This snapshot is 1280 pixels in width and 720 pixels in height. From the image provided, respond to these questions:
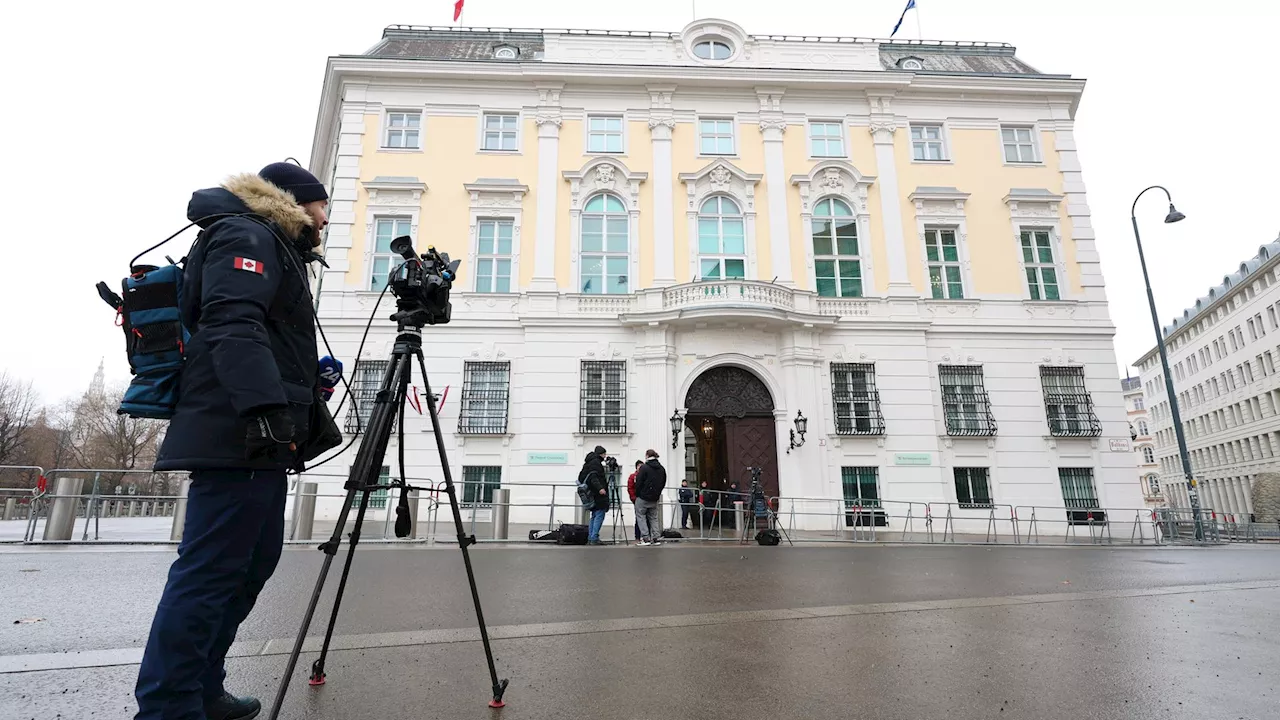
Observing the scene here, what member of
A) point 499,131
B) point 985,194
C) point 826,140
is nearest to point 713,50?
point 826,140

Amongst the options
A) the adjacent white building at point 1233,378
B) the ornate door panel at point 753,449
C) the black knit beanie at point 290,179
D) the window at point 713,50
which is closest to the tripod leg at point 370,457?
the black knit beanie at point 290,179

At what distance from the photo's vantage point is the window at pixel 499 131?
21297 millimetres

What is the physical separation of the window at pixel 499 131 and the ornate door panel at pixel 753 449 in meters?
12.1

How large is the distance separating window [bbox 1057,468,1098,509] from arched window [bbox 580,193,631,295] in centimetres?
1473

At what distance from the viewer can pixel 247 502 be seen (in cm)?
238

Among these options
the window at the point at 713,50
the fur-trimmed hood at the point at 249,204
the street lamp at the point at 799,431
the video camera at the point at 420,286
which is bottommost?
the video camera at the point at 420,286

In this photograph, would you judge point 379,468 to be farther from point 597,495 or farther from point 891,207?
point 891,207

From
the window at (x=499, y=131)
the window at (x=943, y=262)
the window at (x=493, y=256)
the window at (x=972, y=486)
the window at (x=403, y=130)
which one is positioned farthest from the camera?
the window at (x=499, y=131)

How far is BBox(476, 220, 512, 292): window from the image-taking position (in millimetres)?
19938

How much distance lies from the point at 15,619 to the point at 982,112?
88.6 ft

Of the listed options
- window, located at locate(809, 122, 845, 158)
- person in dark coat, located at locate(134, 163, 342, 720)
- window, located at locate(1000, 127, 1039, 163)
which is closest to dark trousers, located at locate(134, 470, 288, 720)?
person in dark coat, located at locate(134, 163, 342, 720)

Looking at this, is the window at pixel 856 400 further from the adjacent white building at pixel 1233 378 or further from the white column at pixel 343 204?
the adjacent white building at pixel 1233 378

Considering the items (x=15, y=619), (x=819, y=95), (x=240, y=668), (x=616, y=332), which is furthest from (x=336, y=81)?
(x=240, y=668)

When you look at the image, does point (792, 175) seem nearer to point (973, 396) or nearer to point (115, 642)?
point (973, 396)
